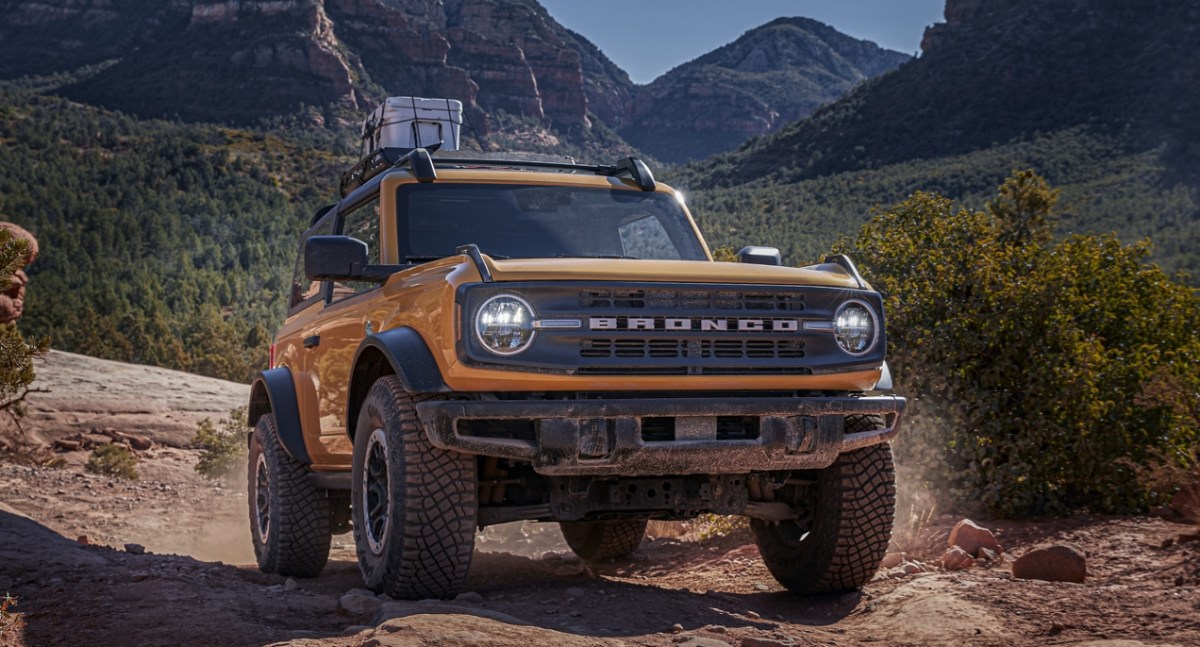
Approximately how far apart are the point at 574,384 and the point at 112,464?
15.2 m

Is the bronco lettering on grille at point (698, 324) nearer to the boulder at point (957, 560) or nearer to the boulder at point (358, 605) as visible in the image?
the boulder at point (358, 605)

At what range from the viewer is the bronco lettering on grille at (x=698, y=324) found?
187 inches

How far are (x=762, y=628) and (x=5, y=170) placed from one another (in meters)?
69.8

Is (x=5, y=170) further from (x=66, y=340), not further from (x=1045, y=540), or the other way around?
(x=1045, y=540)

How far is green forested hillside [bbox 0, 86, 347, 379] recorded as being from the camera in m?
47.6

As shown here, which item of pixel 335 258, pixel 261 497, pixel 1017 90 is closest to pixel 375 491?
pixel 335 258

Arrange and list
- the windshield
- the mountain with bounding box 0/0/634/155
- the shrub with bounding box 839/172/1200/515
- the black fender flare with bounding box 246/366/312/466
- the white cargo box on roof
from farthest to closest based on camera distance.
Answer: the mountain with bounding box 0/0/634/155 → the white cargo box on roof → the shrub with bounding box 839/172/1200/515 → the black fender flare with bounding box 246/366/312/466 → the windshield

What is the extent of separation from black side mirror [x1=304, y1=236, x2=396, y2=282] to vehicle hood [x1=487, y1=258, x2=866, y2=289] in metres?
0.83

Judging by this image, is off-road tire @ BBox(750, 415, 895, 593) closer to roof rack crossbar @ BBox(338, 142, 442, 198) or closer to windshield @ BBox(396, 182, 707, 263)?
windshield @ BBox(396, 182, 707, 263)

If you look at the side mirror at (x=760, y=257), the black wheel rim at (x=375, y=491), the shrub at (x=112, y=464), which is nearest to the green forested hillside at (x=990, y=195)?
the shrub at (x=112, y=464)

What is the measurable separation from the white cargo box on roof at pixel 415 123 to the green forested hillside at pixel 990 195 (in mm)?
37751

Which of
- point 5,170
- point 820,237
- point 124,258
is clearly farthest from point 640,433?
point 5,170

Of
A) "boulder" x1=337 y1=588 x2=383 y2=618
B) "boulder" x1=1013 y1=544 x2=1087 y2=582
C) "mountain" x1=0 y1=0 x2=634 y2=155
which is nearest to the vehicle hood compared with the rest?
"boulder" x1=337 y1=588 x2=383 y2=618

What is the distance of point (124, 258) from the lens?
6312cm
